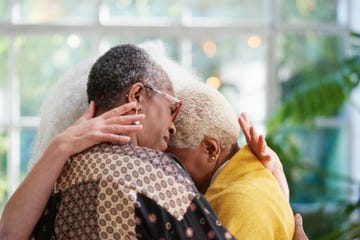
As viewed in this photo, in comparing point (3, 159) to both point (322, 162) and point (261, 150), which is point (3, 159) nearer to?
point (322, 162)

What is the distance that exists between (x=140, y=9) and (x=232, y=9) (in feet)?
3.31

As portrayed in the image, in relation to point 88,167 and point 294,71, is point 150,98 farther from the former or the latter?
point 294,71

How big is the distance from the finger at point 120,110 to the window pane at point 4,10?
19.9 ft

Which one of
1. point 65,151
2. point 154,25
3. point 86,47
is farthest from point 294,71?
point 65,151

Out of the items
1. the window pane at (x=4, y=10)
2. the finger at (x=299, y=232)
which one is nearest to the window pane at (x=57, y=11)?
the window pane at (x=4, y=10)

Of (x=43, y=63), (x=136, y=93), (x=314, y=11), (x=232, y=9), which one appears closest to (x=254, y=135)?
(x=136, y=93)

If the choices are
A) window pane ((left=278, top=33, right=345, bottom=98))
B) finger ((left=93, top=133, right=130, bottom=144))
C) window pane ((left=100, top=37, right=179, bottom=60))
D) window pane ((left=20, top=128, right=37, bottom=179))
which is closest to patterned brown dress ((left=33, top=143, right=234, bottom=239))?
finger ((left=93, top=133, right=130, bottom=144))

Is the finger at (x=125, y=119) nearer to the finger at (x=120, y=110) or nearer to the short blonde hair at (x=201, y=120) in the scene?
the finger at (x=120, y=110)

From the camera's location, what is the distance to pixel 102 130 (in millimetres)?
1657

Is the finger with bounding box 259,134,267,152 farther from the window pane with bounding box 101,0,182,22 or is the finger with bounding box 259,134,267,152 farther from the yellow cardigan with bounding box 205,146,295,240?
the window pane with bounding box 101,0,182,22

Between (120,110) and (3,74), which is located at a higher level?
(120,110)

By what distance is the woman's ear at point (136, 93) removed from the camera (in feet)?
5.69

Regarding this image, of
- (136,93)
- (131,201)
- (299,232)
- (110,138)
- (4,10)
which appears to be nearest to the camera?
(131,201)

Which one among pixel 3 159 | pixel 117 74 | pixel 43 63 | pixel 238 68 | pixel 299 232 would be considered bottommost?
pixel 3 159
